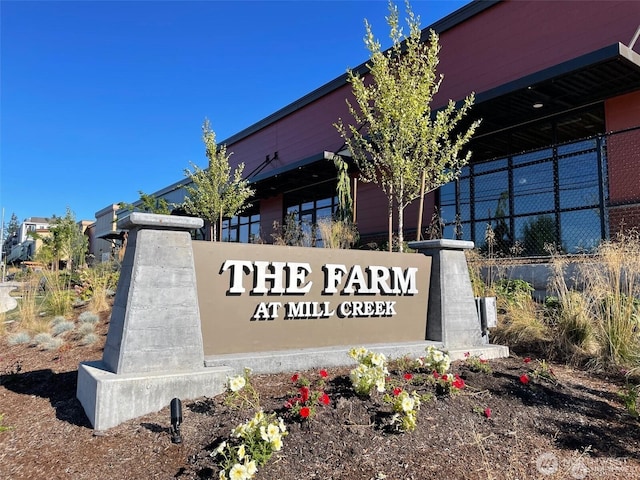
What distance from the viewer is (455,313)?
5.71m

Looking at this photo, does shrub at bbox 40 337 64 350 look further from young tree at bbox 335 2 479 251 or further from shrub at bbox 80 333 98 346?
young tree at bbox 335 2 479 251

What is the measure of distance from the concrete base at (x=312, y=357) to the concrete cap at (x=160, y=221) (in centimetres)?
125

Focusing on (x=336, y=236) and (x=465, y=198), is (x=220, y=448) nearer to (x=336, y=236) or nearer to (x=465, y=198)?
(x=336, y=236)

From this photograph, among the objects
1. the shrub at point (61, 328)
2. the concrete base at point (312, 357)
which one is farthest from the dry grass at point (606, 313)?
the shrub at point (61, 328)

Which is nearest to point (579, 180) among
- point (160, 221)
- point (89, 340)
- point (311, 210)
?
point (160, 221)

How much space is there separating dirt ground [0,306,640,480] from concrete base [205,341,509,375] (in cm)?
18

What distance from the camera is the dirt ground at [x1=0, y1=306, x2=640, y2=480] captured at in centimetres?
282

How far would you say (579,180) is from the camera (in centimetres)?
952

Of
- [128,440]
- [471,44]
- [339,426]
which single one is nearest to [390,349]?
[339,426]

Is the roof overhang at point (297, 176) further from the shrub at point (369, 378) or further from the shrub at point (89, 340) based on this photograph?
the shrub at point (369, 378)

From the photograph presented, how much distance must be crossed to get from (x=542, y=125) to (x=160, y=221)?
33.8ft

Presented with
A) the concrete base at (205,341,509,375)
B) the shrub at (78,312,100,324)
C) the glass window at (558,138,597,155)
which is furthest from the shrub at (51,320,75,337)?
the glass window at (558,138,597,155)

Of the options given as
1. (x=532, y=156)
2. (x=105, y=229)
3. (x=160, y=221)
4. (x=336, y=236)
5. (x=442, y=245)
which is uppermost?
(x=105, y=229)

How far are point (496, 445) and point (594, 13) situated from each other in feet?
32.7
